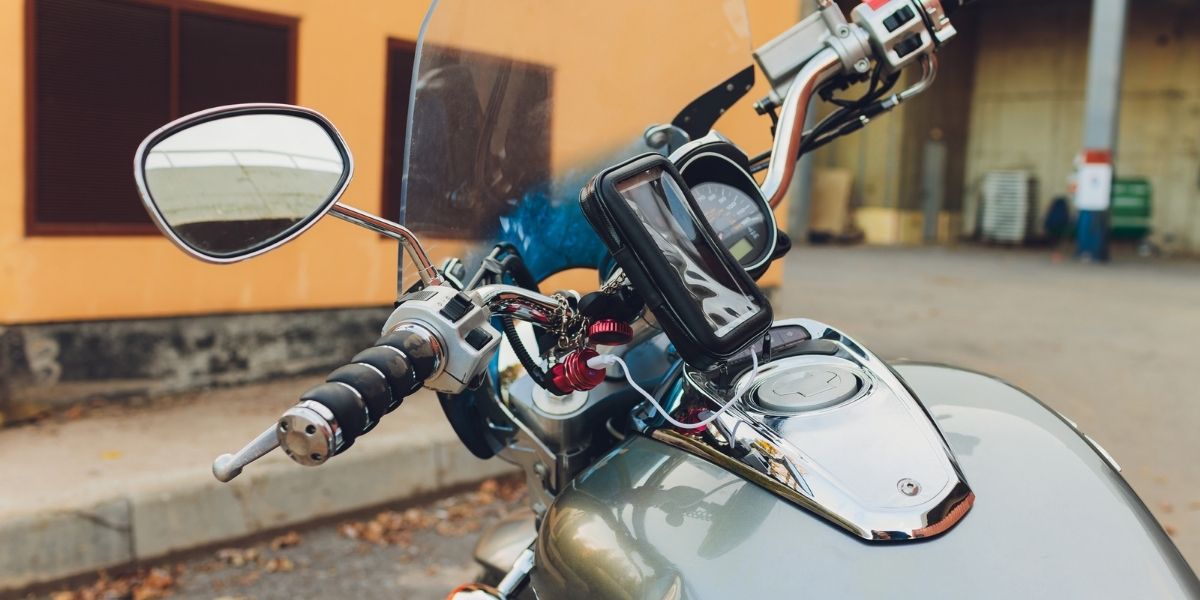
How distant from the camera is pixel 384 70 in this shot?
5.74m

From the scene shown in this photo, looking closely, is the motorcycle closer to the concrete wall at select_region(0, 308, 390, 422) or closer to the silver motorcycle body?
the silver motorcycle body

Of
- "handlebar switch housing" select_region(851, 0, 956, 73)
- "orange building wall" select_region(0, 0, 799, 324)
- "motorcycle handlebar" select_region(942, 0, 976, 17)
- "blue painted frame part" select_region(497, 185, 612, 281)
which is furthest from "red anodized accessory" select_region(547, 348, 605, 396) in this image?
"orange building wall" select_region(0, 0, 799, 324)

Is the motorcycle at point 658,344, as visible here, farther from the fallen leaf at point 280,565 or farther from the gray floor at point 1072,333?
the gray floor at point 1072,333

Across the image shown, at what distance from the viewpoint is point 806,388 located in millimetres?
1220

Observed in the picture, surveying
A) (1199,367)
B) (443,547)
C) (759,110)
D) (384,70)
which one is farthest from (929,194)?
(759,110)

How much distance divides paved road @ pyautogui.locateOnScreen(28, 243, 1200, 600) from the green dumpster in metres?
4.29

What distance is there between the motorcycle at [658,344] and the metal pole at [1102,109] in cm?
1422

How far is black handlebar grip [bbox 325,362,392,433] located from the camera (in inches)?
37.9

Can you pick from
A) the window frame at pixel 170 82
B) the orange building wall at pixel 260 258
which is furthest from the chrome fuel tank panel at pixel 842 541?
the window frame at pixel 170 82

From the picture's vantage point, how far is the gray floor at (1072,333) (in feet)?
16.3

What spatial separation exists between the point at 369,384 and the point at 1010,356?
667cm

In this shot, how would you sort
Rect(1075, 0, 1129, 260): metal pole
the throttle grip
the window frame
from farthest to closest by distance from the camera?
Rect(1075, 0, 1129, 260): metal pole < the window frame < the throttle grip

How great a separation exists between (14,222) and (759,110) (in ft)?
14.1

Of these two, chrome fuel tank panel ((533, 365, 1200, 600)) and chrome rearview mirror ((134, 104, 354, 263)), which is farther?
chrome rearview mirror ((134, 104, 354, 263))
